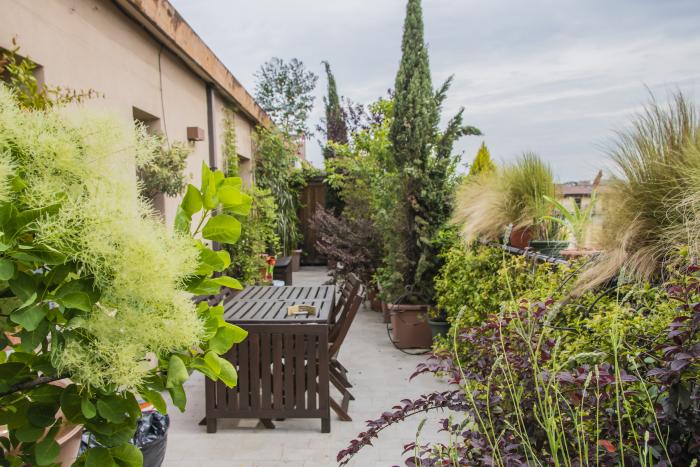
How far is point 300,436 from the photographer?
3033 millimetres

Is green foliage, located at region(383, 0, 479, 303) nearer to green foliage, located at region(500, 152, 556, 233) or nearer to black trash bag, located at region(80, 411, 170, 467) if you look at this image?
green foliage, located at region(500, 152, 556, 233)

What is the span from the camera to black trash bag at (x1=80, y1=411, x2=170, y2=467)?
204cm

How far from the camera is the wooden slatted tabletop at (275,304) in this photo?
3.10m

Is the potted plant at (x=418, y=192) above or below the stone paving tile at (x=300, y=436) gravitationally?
above

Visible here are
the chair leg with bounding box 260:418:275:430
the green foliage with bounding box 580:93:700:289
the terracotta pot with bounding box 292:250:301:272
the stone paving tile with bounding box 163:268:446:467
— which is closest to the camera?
the green foliage with bounding box 580:93:700:289

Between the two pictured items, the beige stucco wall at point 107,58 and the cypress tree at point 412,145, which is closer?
the beige stucco wall at point 107,58

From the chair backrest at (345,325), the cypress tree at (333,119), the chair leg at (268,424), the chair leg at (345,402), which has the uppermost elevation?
the cypress tree at (333,119)

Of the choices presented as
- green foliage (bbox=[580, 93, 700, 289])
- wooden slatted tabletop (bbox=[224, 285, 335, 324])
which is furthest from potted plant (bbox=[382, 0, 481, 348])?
green foliage (bbox=[580, 93, 700, 289])

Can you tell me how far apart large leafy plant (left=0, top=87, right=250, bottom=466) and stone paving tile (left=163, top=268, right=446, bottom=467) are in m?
2.25

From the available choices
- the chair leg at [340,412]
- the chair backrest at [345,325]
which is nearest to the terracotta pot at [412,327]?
the chair backrest at [345,325]

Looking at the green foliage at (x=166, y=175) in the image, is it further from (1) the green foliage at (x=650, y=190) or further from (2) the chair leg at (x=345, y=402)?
(1) the green foliage at (x=650, y=190)

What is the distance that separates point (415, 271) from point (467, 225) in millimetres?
1331

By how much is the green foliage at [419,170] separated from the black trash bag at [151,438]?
3147 mm

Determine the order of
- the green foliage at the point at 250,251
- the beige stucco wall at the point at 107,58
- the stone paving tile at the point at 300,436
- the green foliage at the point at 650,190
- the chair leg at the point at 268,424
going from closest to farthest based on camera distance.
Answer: the green foliage at the point at 650,190, the beige stucco wall at the point at 107,58, the stone paving tile at the point at 300,436, the chair leg at the point at 268,424, the green foliage at the point at 250,251
